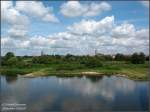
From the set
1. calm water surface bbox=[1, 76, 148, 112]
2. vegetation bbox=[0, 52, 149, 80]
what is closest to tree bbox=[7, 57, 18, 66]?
vegetation bbox=[0, 52, 149, 80]

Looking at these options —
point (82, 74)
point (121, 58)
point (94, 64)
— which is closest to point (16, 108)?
point (82, 74)

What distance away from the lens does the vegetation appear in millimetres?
10491

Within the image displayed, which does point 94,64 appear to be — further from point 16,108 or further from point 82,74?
point 16,108

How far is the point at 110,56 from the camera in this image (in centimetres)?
1336

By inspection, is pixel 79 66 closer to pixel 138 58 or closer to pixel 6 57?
pixel 138 58

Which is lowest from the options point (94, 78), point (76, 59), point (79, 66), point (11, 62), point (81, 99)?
point (81, 99)

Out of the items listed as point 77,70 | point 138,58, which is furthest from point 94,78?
point 138,58

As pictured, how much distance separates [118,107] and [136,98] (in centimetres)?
126

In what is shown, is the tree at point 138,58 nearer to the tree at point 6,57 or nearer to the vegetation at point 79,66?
the vegetation at point 79,66

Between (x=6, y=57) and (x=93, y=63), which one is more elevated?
(x=6, y=57)

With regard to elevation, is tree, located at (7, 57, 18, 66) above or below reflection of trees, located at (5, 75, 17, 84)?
above

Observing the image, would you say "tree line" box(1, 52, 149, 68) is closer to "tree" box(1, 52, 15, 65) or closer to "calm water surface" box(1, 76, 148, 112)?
"tree" box(1, 52, 15, 65)

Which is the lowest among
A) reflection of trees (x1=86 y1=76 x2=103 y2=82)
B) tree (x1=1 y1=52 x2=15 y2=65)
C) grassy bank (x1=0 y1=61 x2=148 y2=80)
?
reflection of trees (x1=86 y1=76 x2=103 y2=82)

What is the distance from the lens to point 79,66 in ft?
38.1
